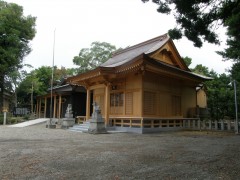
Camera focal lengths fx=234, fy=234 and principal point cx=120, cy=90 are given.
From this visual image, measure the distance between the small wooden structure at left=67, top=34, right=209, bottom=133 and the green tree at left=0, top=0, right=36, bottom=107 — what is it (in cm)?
1121

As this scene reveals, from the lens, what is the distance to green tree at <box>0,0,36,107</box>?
79.3ft

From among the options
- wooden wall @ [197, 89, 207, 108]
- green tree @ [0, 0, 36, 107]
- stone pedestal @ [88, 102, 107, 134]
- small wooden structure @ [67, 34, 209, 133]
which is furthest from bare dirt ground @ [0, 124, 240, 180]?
green tree @ [0, 0, 36, 107]

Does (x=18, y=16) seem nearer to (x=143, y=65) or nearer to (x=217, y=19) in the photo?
(x=143, y=65)

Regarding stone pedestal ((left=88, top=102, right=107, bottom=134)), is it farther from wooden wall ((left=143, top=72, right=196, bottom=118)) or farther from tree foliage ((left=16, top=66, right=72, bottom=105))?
tree foliage ((left=16, top=66, right=72, bottom=105))

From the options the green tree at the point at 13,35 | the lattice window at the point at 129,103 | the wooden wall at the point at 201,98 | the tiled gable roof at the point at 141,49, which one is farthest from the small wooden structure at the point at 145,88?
the green tree at the point at 13,35

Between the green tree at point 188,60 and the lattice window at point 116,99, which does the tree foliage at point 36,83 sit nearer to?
the lattice window at point 116,99

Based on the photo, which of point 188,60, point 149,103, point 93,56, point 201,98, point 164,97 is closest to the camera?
point 149,103

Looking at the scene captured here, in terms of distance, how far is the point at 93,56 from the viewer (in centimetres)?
3953

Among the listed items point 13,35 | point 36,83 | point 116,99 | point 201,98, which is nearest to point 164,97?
point 116,99

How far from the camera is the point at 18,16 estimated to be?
85.5ft

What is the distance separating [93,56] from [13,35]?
1647 cm

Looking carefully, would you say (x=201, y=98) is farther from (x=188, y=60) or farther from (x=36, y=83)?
(x=36, y=83)

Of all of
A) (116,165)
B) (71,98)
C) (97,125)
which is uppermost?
(71,98)

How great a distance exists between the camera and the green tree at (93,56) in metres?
39.0
